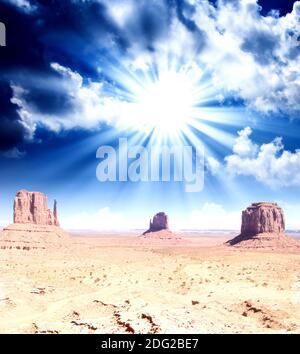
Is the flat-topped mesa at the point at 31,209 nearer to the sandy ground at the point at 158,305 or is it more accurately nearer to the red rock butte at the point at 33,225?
the red rock butte at the point at 33,225

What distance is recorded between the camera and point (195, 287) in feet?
120

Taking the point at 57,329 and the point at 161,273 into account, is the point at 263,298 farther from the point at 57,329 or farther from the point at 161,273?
the point at 161,273

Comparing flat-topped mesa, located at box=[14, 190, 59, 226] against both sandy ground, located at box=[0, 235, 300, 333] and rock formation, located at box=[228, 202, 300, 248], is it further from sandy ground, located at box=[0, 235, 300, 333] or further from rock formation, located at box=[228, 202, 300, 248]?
sandy ground, located at box=[0, 235, 300, 333]

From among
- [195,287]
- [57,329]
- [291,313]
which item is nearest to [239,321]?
[291,313]

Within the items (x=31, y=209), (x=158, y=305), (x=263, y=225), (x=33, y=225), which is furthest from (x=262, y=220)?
(x=158, y=305)

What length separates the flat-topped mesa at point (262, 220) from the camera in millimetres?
132375

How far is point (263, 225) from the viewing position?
436 feet

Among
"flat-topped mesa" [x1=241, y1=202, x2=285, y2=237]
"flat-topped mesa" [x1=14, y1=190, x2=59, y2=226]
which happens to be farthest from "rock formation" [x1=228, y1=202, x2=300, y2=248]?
"flat-topped mesa" [x1=14, y1=190, x2=59, y2=226]

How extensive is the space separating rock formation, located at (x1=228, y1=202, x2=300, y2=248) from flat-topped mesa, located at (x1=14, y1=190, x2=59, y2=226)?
73493 mm

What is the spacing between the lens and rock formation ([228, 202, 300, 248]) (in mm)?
126088

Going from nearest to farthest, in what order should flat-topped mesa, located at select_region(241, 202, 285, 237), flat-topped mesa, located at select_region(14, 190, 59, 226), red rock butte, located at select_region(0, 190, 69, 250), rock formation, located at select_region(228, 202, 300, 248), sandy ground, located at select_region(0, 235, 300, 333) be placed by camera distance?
sandy ground, located at select_region(0, 235, 300, 333)
red rock butte, located at select_region(0, 190, 69, 250)
rock formation, located at select_region(228, 202, 300, 248)
flat-topped mesa, located at select_region(241, 202, 285, 237)
flat-topped mesa, located at select_region(14, 190, 59, 226)

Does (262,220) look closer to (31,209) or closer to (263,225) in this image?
(263,225)

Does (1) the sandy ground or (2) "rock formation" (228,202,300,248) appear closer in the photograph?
(1) the sandy ground

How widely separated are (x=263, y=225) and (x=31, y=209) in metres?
89.1
